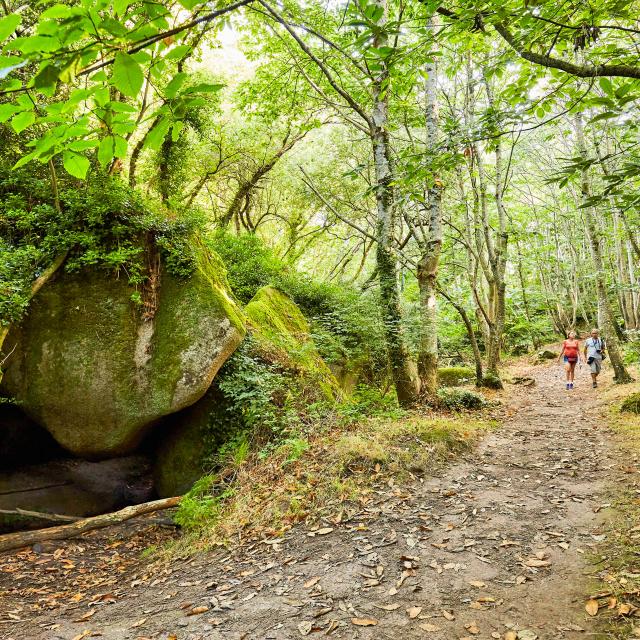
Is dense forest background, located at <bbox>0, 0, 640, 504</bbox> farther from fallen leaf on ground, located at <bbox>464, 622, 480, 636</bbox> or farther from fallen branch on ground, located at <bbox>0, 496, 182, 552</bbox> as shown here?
fallen leaf on ground, located at <bbox>464, 622, 480, 636</bbox>

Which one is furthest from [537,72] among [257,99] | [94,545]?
[257,99]

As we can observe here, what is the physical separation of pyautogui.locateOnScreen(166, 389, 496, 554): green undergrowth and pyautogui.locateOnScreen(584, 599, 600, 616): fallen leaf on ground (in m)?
2.68

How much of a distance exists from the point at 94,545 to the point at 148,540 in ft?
2.33

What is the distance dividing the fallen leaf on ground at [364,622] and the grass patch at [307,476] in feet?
5.89

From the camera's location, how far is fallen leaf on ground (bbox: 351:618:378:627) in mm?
3359

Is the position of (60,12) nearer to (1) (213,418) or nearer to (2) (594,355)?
(1) (213,418)

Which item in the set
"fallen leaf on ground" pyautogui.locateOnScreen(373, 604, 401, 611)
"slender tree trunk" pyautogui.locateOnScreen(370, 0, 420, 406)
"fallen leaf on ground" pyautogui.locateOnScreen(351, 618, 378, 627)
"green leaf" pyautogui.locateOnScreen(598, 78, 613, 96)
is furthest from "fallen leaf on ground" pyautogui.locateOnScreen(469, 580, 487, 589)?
"slender tree trunk" pyautogui.locateOnScreen(370, 0, 420, 406)

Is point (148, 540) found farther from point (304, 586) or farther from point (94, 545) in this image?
point (304, 586)

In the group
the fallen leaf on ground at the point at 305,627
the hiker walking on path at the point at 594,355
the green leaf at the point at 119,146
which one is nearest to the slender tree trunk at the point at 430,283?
the hiker walking on path at the point at 594,355

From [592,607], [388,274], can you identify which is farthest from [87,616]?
[388,274]

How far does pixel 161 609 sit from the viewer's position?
409cm

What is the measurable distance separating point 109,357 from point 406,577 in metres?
5.13

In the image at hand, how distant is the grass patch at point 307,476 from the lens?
5.39 metres

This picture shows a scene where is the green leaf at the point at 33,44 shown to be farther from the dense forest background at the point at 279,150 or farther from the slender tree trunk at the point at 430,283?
the slender tree trunk at the point at 430,283
